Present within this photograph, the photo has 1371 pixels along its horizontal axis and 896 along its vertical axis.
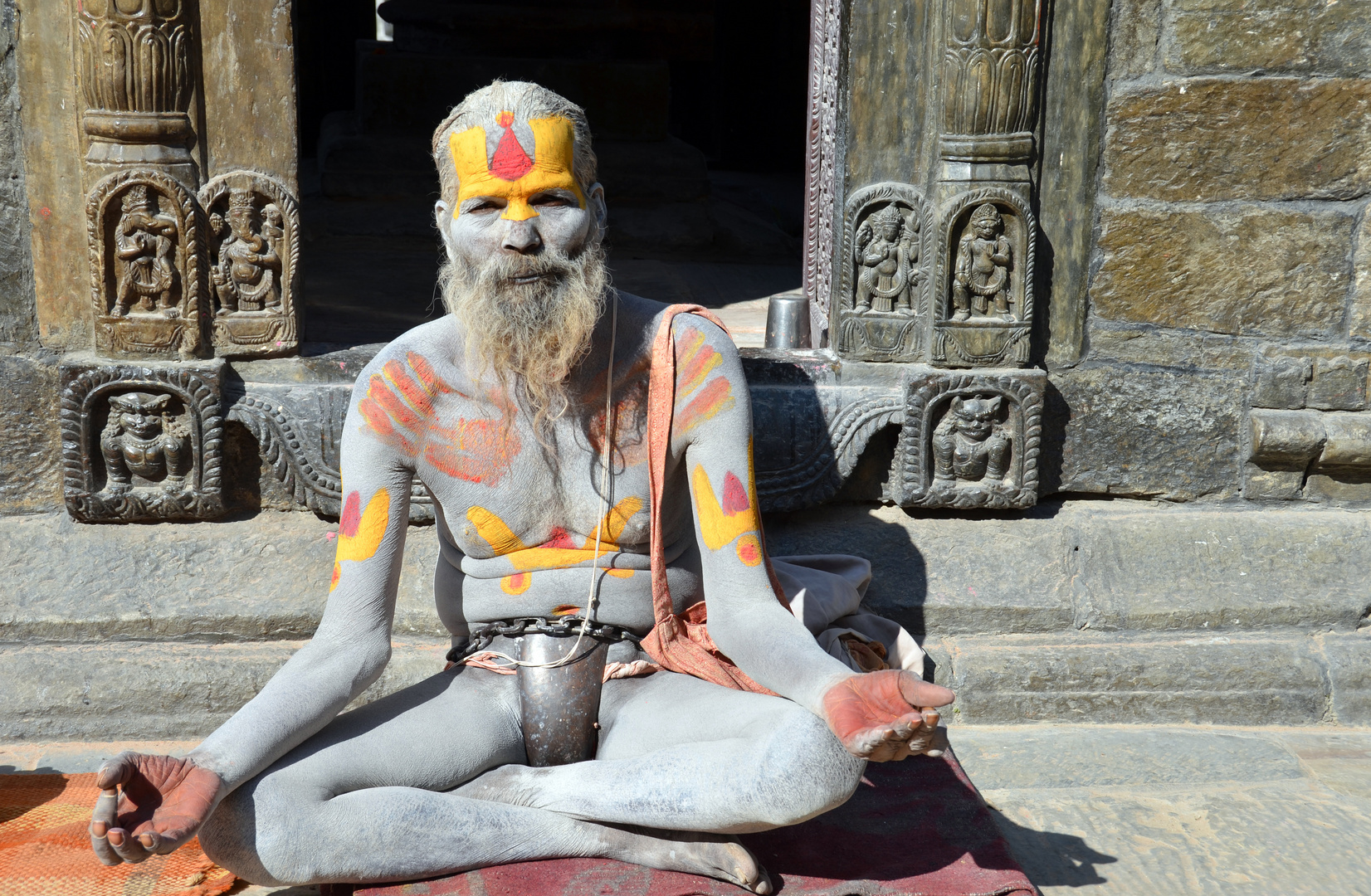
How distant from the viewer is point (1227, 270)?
334cm

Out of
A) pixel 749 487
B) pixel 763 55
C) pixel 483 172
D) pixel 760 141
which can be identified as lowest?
pixel 749 487

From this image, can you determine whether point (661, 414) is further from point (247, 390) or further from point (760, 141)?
point (760, 141)

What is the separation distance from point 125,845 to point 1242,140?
3.08 meters

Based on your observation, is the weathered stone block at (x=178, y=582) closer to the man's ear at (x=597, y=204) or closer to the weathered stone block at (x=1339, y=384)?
the man's ear at (x=597, y=204)

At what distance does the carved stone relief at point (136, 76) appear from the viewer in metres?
2.90

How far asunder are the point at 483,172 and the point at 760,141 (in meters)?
7.15

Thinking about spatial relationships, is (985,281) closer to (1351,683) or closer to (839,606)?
(839,606)

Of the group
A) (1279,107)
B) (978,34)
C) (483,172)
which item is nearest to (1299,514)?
(1279,107)

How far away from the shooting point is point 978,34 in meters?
3.11

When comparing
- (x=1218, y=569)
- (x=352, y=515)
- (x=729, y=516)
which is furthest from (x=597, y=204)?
(x=1218, y=569)

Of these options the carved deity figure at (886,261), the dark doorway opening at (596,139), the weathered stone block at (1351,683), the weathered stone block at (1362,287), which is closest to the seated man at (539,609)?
the carved deity figure at (886,261)

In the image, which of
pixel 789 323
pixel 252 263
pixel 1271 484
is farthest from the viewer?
pixel 789 323

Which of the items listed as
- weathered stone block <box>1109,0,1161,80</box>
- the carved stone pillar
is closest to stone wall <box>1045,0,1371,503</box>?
weathered stone block <box>1109,0,1161,80</box>

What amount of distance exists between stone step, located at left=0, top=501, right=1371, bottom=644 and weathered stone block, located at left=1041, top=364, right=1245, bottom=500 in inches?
3.2
